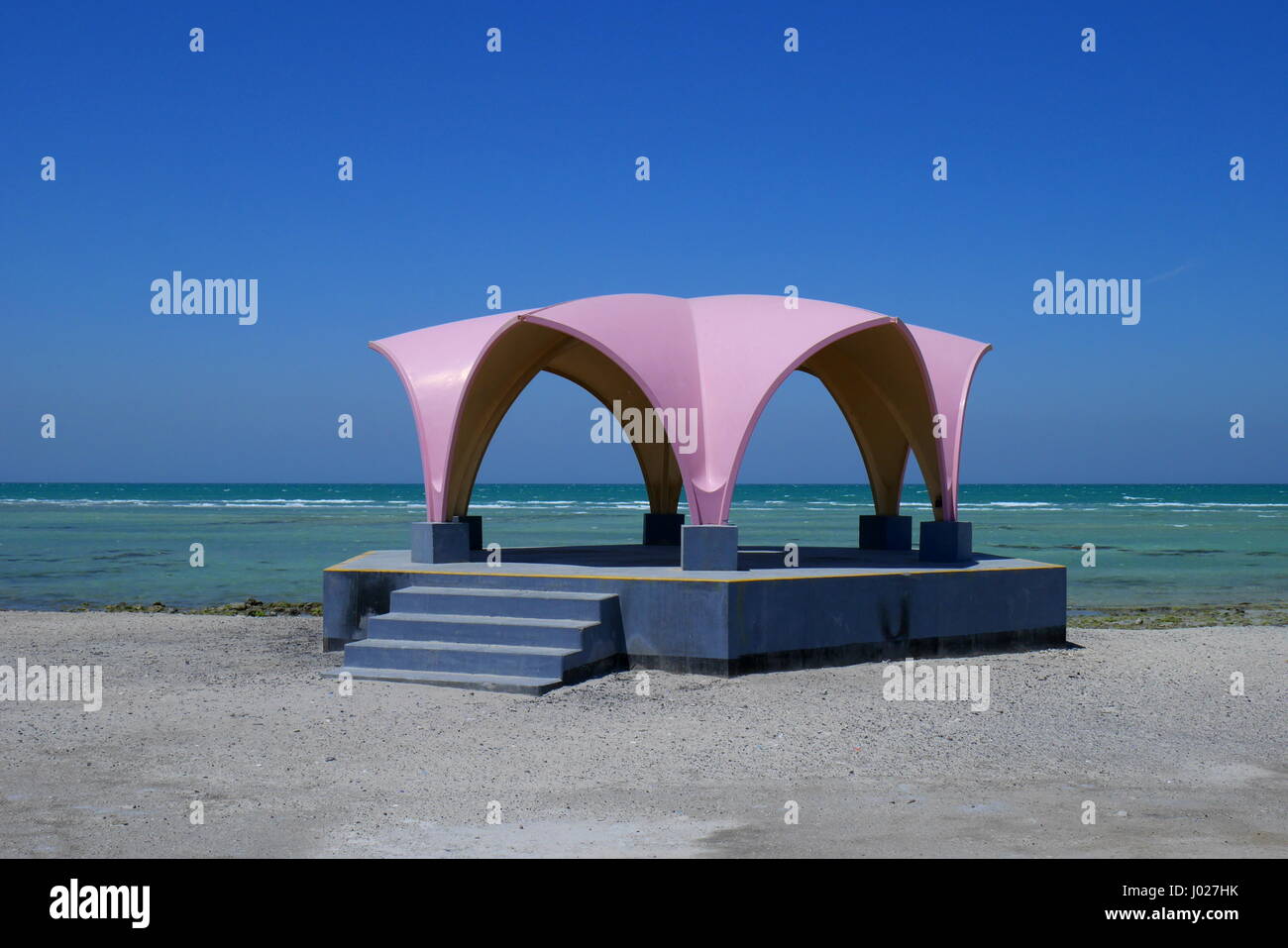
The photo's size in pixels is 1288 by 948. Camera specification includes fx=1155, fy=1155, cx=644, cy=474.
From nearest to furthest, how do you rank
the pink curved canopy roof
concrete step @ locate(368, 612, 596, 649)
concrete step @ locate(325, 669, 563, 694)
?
concrete step @ locate(325, 669, 563, 694) → concrete step @ locate(368, 612, 596, 649) → the pink curved canopy roof

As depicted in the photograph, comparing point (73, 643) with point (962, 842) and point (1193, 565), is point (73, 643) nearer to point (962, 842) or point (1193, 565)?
point (962, 842)

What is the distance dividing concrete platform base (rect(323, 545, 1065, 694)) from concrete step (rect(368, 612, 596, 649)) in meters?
0.01

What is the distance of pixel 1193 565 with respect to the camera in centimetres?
3153

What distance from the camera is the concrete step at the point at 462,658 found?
36.8 ft

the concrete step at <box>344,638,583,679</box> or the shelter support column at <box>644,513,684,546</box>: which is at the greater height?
the shelter support column at <box>644,513,684,546</box>

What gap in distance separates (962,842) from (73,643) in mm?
12693

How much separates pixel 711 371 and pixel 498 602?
3.47m

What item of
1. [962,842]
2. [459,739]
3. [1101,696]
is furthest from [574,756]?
[1101,696]

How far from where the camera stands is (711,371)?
1295 cm

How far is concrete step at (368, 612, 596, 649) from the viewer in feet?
37.9

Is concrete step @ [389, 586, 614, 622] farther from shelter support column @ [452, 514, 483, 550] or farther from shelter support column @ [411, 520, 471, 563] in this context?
shelter support column @ [452, 514, 483, 550]

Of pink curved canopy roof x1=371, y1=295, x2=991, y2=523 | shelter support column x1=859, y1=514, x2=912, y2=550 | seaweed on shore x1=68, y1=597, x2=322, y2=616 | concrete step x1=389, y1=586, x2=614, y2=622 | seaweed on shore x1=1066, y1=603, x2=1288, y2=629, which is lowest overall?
seaweed on shore x1=1066, y1=603, x2=1288, y2=629

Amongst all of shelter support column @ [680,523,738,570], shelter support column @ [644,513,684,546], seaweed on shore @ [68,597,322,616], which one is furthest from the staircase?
seaweed on shore @ [68,597,322,616]

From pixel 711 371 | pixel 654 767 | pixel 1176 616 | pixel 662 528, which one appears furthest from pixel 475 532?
pixel 1176 616
